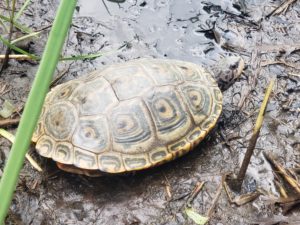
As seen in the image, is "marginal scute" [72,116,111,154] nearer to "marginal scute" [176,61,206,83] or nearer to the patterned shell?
the patterned shell

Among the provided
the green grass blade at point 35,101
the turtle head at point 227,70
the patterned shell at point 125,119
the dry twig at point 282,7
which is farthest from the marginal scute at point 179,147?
the green grass blade at point 35,101

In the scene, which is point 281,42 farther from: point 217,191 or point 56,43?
point 56,43

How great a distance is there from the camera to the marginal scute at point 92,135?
2707mm

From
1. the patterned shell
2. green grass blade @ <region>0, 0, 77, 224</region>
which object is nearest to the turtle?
the patterned shell

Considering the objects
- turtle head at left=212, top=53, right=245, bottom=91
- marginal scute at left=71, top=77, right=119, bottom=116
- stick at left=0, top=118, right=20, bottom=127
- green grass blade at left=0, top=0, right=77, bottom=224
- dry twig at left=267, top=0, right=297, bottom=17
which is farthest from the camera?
dry twig at left=267, top=0, right=297, bottom=17

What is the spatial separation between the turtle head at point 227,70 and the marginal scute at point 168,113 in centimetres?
65

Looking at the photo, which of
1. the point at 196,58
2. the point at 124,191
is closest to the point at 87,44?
the point at 196,58

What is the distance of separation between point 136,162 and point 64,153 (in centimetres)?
49

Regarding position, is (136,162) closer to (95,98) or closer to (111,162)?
(111,162)

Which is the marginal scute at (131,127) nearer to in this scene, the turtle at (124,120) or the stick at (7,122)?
the turtle at (124,120)

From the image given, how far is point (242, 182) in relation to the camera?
2941 millimetres

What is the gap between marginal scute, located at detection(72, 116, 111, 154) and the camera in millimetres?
2707

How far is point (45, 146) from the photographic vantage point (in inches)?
109

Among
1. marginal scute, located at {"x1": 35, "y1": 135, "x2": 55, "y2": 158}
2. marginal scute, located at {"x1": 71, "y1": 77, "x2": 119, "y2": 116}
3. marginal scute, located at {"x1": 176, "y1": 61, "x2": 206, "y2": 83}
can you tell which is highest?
marginal scute, located at {"x1": 71, "y1": 77, "x2": 119, "y2": 116}
